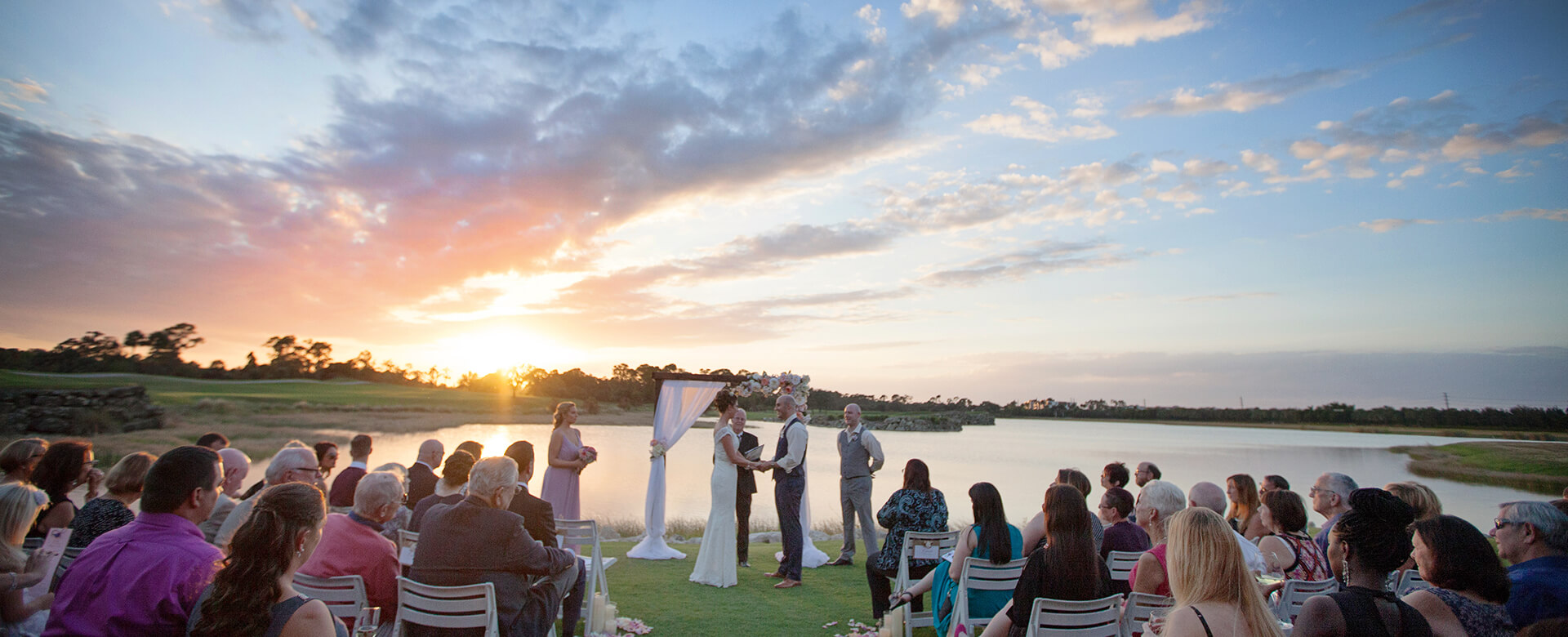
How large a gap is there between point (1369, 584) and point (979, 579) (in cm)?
205

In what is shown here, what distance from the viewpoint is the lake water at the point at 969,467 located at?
47.9ft

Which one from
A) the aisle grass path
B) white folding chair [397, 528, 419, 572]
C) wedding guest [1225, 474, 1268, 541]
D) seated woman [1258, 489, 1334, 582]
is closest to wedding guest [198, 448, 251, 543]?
white folding chair [397, 528, 419, 572]

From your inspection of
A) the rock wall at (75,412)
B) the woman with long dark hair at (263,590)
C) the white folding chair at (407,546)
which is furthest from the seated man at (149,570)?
the rock wall at (75,412)

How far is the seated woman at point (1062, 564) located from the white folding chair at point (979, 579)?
0.55 meters

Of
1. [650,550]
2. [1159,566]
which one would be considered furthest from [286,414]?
[1159,566]

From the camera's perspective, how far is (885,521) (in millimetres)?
5129

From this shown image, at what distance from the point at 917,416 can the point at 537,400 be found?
3550cm

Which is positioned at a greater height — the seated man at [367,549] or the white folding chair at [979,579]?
Answer: the seated man at [367,549]

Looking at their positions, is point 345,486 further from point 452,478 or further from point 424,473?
point 452,478

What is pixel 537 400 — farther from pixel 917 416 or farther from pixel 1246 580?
pixel 1246 580

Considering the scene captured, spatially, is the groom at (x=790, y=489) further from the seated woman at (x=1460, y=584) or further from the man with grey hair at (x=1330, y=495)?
the seated woman at (x=1460, y=584)

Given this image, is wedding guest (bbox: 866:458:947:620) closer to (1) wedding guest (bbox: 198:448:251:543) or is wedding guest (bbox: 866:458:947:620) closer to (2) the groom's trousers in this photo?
(2) the groom's trousers

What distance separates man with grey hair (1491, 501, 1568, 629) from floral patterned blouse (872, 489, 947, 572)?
9.70ft

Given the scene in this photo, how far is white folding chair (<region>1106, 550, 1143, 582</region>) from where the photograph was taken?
418 cm
